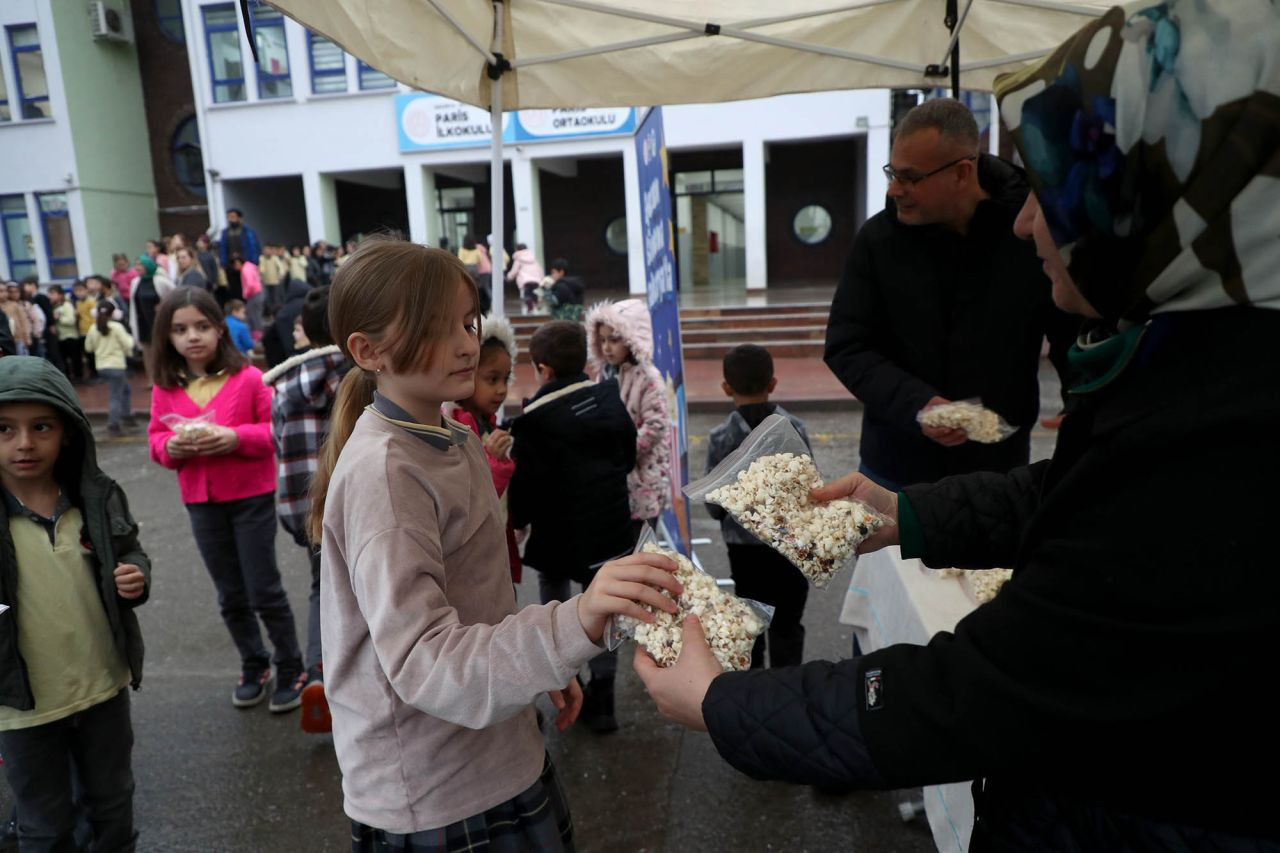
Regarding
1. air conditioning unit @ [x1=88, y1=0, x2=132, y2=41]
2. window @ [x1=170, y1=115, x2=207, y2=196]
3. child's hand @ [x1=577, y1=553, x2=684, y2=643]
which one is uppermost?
air conditioning unit @ [x1=88, y1=0, x2=132, y2=41]

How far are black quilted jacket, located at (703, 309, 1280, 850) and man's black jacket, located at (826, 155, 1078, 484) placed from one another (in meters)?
1.77

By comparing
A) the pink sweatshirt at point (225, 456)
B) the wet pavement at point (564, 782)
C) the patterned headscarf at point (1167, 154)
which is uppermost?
the patterned headscarf at point (1167, 154)

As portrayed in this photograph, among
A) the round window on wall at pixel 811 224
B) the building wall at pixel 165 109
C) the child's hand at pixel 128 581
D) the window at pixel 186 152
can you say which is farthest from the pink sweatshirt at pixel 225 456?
the window at pixel 186 152

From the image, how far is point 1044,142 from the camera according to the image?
1030mm

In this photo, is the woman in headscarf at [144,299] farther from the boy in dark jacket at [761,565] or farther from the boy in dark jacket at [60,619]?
the boy in dark jacket at [761,565]

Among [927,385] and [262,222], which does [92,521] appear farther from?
[262,222]

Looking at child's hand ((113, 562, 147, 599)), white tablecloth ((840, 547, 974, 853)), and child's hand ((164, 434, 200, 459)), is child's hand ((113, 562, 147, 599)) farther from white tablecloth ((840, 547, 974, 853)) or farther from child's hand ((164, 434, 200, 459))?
white tablecloth ((840, 547, 974, 853))

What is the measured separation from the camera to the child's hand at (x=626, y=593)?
130cm

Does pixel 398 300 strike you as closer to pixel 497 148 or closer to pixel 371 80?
pixel 497 148

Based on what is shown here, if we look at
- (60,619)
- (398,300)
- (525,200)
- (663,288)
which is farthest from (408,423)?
(525,200)

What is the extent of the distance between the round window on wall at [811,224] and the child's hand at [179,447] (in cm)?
1992

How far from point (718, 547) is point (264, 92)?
20236 mm

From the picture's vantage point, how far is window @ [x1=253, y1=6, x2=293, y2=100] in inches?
809

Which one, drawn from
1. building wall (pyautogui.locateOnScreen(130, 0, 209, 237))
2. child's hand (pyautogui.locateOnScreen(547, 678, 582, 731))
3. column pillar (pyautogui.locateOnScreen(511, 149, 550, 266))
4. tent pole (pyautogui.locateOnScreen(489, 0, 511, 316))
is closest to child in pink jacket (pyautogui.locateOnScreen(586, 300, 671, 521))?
tent pole (pyautogui.locateOnScreen(489, 0, 511, 316))
